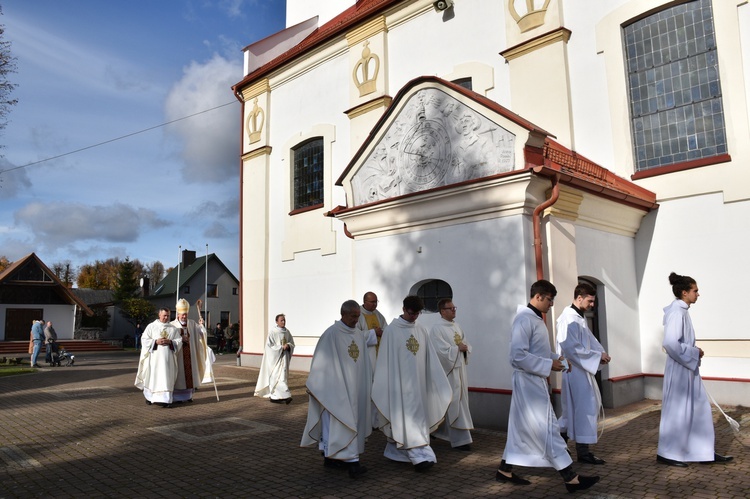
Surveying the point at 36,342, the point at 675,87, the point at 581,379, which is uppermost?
the point at 675,87

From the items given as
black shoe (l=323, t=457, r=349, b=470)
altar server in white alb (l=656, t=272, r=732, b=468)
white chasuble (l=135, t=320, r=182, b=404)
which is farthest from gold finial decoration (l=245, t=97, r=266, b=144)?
altar server in white alb (l=656, t=272, r=732, b=468)

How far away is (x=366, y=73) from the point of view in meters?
15.8

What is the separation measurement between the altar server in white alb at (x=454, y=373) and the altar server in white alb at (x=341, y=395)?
3.90 ft

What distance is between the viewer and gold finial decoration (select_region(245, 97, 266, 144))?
762 inches

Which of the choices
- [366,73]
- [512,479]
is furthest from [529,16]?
[512,479]

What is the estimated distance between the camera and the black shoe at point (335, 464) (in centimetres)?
638

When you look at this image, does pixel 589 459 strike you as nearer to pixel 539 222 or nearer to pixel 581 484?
pixel 581 484

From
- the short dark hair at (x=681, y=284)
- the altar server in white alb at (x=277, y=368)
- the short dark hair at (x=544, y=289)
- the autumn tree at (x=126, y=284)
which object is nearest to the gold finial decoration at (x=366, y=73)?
the altar server in white alb at (x=277, y=368)

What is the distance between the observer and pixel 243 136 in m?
20.2

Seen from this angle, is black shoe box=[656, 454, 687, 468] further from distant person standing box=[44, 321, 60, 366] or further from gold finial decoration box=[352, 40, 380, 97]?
distant person standing box=[44, 321, 60, 366]

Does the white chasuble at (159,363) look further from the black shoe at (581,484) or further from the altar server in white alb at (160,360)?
the black shoe at (581,484)

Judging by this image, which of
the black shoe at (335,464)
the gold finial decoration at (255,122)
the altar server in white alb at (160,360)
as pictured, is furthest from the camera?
the gold finial decoration at (255,122)

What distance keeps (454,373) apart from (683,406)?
2693 mm

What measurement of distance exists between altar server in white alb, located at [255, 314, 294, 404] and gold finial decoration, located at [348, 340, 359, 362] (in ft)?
16.3
